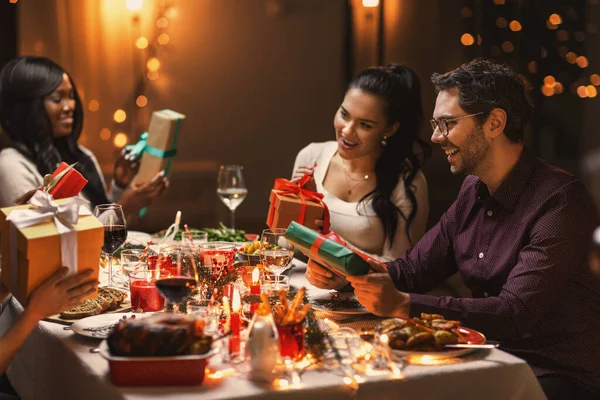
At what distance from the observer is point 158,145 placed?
3.68 meters

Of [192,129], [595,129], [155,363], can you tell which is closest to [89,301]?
[155,363]

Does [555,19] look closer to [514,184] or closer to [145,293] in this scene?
[514,184]

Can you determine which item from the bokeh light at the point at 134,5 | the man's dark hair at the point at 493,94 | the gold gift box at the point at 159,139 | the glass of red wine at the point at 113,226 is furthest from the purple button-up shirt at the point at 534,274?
the bokeh light at the point at 134,5

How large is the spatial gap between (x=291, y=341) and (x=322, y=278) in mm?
684

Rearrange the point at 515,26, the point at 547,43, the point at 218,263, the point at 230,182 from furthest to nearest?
the point at 515,26 → the point at 547,43 → the point at 230,182 → the point at 218,263

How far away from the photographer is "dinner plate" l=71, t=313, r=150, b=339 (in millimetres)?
1949

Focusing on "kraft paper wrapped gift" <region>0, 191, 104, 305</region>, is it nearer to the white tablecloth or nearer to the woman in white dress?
the white tablecloth

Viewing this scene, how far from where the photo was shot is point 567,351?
2.30 metres

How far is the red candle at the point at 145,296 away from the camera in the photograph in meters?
2.25

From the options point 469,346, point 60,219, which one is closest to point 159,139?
point 60,219

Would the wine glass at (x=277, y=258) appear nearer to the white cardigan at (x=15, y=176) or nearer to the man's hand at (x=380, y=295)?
the man's hand at (x=380, y=295)

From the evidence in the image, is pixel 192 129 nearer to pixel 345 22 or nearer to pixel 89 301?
pixel 345 22

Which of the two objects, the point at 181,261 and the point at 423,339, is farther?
the point at 181,261

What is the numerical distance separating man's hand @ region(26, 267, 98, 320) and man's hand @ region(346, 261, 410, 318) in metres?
0.68
